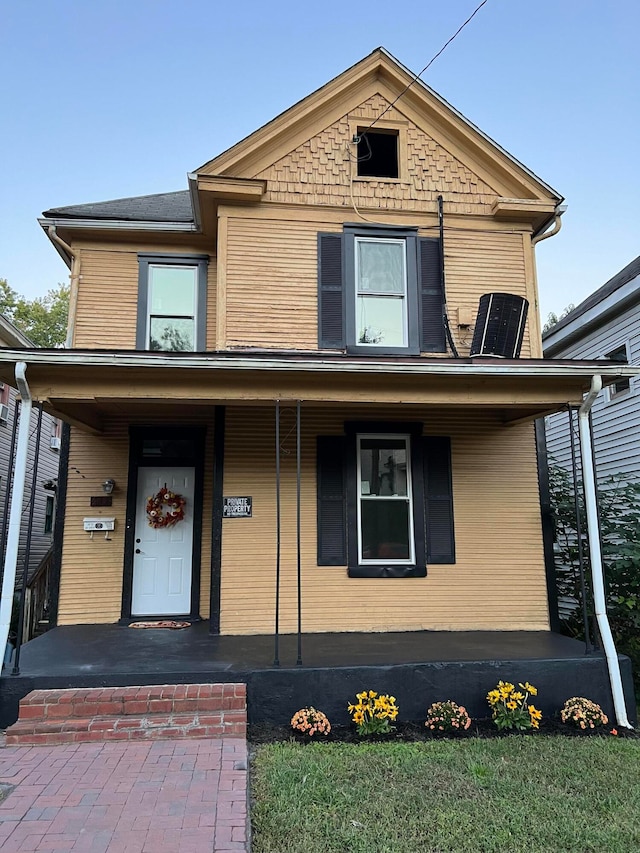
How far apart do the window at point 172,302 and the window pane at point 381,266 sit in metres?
2.20

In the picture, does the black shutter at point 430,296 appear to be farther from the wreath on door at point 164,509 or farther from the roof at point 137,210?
the wreath on door at point 164,509

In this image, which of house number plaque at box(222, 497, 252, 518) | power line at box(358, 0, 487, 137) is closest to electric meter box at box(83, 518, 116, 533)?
house number plaque at box(222, 497, 252, 518)

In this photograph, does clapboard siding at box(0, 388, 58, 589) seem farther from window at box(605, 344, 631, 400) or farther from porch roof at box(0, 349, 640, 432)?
window at box(605, 344, 631, 400)

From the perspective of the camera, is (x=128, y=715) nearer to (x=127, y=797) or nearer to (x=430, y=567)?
(x=127, y=797)

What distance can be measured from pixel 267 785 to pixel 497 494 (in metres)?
4.35

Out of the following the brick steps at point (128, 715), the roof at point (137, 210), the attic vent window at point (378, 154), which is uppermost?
the attic vent window at point (378, 154)

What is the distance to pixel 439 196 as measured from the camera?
709 centimetres

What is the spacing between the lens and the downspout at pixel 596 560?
4855 millimetres

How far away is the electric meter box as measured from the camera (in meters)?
6.86

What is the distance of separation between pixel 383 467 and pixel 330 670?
8.60ft

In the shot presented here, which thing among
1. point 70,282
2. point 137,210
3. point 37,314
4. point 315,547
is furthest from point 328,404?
point 37,314

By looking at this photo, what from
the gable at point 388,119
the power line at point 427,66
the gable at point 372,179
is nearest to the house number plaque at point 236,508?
the gable at point 372,179

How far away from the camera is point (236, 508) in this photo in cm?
620

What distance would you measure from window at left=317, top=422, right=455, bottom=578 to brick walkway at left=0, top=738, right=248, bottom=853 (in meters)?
2.61
